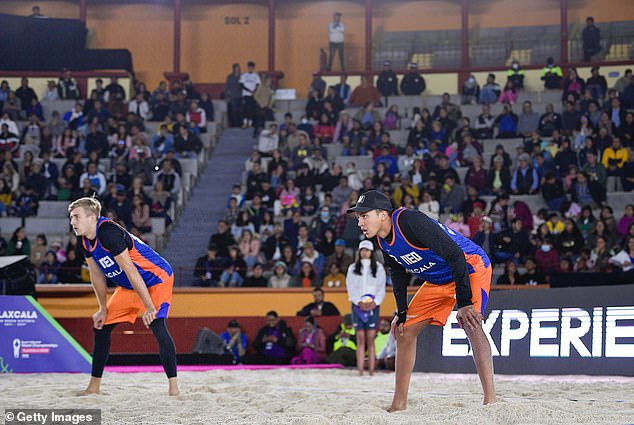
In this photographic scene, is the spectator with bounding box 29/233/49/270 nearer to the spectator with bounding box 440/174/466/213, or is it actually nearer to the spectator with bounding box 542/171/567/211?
the spectator with bounding box 440/174/466/213

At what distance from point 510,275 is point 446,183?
348 cm

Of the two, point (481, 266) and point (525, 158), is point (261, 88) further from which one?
point (481, 266)

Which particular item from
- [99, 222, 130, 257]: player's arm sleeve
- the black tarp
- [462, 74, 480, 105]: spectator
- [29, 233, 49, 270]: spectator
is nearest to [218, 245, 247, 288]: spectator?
[29, 233, 49, 270]: spectator

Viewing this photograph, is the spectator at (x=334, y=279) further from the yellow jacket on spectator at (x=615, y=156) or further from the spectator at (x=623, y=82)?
the spectator at (x=623, y=82)

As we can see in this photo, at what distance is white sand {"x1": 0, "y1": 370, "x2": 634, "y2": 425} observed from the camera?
636cm

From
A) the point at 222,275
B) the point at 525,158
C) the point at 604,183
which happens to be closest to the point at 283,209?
the point at 222,275

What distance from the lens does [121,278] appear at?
27.1 feet

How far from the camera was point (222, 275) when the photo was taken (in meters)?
16.0

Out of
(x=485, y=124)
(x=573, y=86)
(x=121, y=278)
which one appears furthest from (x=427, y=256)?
(x=573, y=86)

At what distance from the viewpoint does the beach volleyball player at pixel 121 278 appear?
7.80m

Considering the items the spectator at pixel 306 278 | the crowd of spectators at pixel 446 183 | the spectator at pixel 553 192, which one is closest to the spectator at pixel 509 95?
the crowd of spectators at pixel 446 183

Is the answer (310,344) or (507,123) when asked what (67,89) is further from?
(310,344)

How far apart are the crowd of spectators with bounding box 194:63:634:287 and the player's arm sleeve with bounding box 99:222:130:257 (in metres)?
7.91

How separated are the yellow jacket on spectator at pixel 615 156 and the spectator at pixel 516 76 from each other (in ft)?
16.0
